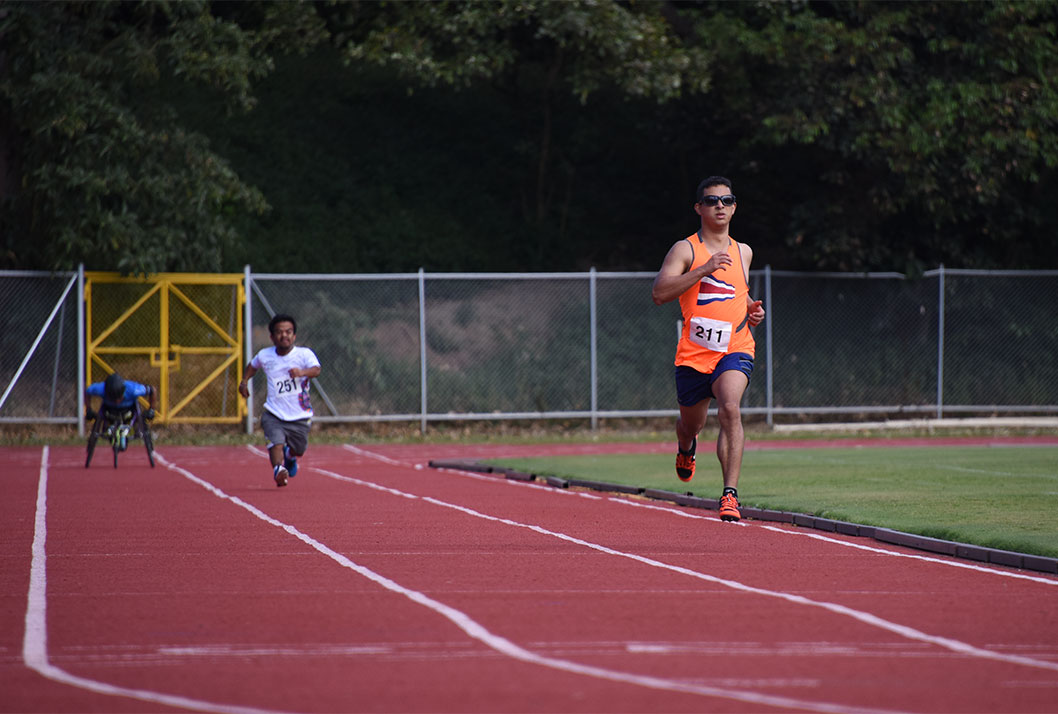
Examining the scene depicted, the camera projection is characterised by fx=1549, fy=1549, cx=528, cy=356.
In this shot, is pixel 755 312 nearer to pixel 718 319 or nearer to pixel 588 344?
pixel 718 319

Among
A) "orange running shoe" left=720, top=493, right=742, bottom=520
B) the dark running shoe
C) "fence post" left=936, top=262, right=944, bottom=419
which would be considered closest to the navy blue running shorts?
"orange running shoe" left=720, top=493, right=742, bottom=520

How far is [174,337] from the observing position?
25.1 metres

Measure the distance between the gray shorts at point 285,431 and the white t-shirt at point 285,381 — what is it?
0.06 meters

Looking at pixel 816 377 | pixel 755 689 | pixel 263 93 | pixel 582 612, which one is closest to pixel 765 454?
pixel 816 377

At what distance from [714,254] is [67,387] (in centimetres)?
1588

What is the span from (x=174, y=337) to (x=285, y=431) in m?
9.46

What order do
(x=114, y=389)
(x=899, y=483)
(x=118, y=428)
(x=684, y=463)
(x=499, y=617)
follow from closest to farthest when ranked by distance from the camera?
1. (x=499, y=617)
2. (x=684, y=463)
3. (x=899, y=483)
4. (x=114, y=389)
5. (x=118, y=428)

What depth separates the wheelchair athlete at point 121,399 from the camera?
63.5ft

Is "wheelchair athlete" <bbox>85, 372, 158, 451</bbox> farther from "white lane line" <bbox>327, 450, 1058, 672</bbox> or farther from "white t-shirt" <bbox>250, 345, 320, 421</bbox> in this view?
"white lane line" <bbox>327, 450, 1058, 672</bbox>

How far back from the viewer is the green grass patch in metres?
11.1

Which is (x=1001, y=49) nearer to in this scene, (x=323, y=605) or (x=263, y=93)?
(x=263, y=93)

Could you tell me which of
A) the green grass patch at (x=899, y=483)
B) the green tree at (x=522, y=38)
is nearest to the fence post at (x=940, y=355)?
the green tree at (x=522, y=38)

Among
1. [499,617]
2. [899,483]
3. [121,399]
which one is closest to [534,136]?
[121,399]

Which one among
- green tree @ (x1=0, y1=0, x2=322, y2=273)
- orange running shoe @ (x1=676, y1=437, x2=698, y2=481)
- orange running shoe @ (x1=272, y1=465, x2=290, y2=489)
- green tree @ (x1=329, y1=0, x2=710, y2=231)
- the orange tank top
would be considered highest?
green tree @ (x1=329, y1=0, x2=710, y2=231)
